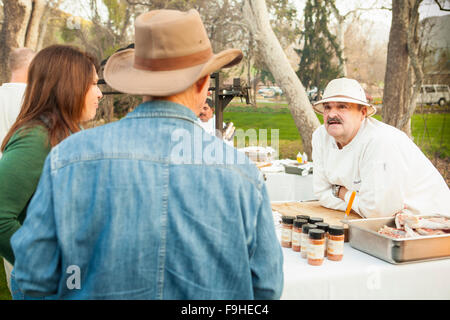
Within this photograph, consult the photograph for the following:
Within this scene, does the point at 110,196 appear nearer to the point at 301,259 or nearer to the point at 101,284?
the point at 101,284

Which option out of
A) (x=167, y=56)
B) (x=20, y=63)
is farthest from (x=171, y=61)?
(x=20, y=63)

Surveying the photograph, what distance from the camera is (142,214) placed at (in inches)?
38.6

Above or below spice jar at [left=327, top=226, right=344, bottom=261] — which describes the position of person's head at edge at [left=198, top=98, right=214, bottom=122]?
above

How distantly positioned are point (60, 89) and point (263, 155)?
3.64 m

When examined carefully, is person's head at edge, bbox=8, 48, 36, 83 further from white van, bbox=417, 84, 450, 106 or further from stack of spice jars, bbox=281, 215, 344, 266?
white van, bbox=417, 84, 450, 106

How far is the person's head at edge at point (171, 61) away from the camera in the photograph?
1062 mm

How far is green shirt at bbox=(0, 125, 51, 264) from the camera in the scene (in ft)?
4.47

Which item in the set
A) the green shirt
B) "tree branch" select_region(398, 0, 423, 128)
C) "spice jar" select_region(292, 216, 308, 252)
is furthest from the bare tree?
"spice jar" select_region(292, 216, 308, 252)

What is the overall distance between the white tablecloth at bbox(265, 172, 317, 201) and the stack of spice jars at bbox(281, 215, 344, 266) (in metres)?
2.35

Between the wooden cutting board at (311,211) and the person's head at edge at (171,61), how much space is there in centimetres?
160

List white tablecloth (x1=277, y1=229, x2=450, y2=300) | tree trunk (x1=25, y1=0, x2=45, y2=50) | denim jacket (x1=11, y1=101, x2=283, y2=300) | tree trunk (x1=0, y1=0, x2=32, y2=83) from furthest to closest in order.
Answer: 1. tree trunk (x1=25, y1=0, x2=45, y2=50)
2. tree trunk (x1=0, y1=0, x2=32, y2=83)
3. white tablecloth (x1=277, y1=229, x2=450, y2=300)
4. denim jacket (x1=11, y1=101, x2=283, y2=300)

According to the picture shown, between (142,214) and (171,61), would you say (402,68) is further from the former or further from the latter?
(142,214)

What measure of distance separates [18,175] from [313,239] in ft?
4.12

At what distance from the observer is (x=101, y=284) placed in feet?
3.33
